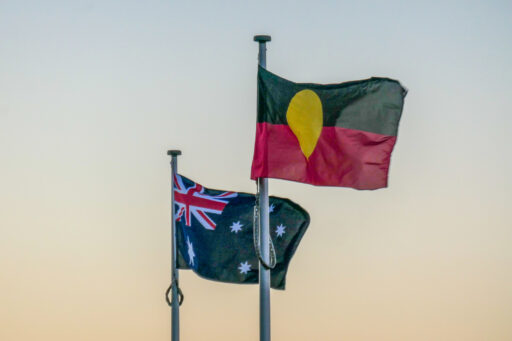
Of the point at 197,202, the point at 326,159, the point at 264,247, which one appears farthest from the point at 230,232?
the point at 326,159

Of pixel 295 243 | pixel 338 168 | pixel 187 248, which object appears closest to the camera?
pixel 338 168

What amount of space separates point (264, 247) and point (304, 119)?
7.53 feet

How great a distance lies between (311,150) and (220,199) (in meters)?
4.93

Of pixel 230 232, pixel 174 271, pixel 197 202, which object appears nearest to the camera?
pixel 230 232

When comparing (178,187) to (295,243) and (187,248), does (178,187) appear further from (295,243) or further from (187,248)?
(295,243)

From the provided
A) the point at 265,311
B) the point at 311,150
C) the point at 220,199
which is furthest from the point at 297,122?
the point at 220,199

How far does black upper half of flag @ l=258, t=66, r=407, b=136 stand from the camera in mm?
22859

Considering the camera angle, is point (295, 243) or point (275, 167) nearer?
point (275, 167)

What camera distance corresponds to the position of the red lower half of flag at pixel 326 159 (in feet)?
74.4

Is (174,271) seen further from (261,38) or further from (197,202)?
(261,38)

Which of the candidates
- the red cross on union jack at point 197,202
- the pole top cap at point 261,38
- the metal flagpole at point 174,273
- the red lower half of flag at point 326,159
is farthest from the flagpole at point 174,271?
the pole top cap at point 261,38

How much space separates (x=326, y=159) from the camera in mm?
22797

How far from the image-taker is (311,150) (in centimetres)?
2284

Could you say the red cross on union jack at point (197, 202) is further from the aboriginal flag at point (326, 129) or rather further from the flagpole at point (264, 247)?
the aboriginal flag at point (326, 129)
